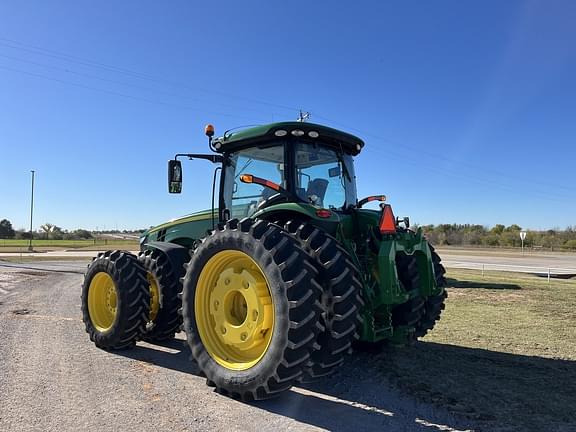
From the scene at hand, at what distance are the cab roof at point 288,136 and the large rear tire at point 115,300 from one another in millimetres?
2041

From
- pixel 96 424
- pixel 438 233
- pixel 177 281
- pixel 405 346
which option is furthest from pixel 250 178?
pixel 438 233

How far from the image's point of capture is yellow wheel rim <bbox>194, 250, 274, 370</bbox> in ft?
14.3

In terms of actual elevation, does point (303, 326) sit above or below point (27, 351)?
above

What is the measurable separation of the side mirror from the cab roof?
759mm

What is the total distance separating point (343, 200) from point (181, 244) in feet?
8.50

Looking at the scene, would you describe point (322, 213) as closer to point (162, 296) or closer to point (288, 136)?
point (288, 136)

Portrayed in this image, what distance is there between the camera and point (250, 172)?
18.5 feet

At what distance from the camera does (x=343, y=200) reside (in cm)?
590

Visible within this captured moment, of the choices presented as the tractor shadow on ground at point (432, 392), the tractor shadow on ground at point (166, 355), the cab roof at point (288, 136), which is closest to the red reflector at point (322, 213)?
the cab roof at point (288, 136)

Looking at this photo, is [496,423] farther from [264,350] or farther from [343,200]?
[343,200]

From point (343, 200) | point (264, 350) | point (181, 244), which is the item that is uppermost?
point (343, 200)

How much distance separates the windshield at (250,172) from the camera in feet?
17.4

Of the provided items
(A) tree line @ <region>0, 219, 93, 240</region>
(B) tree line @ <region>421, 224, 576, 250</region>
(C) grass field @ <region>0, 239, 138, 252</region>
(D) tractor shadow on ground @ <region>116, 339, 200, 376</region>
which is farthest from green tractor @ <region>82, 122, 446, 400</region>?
(A) tree line @ <region>0, 219, 93, 240</region>

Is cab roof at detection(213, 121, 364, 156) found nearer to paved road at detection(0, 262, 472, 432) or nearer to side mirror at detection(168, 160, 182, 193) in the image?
side mirror at detection(168, 160, 182, 193)
